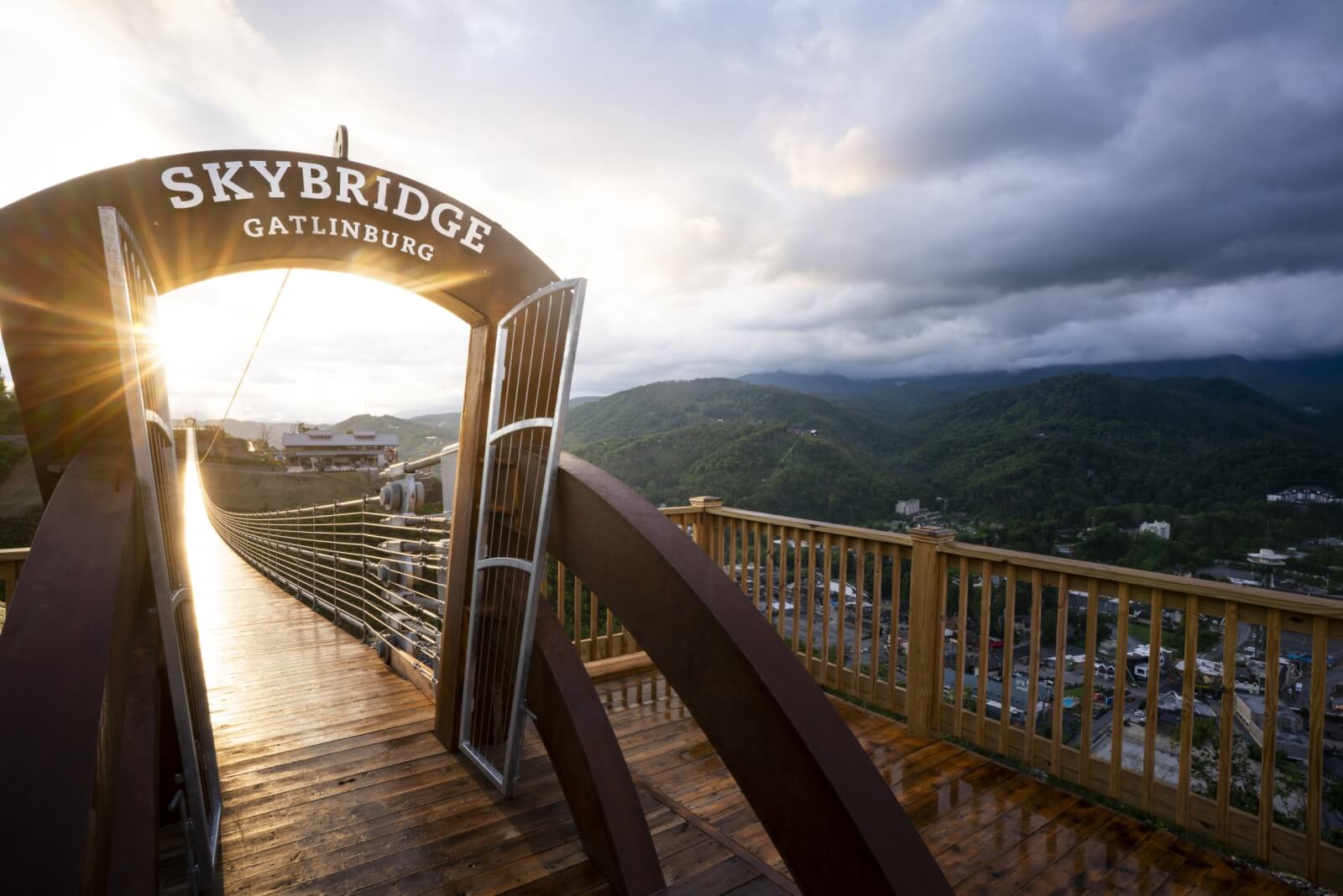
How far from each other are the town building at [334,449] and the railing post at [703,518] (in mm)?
42810

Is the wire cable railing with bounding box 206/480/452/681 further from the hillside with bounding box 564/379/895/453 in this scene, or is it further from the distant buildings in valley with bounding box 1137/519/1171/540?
the hillside with bounding box 564/379/895/453

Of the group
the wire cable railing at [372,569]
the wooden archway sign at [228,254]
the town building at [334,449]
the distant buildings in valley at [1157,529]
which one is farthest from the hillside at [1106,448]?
the town building at [334,449]

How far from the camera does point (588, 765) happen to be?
2365 millimetres

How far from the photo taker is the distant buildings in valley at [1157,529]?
6800 mm

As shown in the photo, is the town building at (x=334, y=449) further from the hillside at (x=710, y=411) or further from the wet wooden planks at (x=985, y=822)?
the wet wooden planks at (x=985, y=822)

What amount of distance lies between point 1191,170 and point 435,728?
55.0 ft

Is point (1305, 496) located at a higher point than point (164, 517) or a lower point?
lower

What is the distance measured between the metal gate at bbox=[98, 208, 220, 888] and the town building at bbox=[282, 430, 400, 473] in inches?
1734

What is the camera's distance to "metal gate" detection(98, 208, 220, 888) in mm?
1755

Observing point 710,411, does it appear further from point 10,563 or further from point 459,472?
point 10,563

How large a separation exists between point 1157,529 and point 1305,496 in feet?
20.6

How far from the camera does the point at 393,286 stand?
2969 mm

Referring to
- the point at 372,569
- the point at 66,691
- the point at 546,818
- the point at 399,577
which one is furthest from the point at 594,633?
the point at 66,691

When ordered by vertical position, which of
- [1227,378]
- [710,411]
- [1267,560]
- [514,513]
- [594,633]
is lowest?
[594,633]
